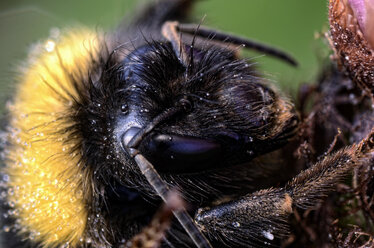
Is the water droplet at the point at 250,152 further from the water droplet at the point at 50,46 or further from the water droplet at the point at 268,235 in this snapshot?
the water droplet at the point at 50,46

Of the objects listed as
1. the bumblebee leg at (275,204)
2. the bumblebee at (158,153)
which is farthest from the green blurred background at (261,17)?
Result: the bumblebee leg at (275,204)

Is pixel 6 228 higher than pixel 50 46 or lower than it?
lower

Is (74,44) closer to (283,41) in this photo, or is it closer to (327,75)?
(327,75)

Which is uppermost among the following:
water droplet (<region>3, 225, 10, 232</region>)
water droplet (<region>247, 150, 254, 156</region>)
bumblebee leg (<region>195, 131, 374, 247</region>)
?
water droplet (<region>3, 225, 10, 232</region>)

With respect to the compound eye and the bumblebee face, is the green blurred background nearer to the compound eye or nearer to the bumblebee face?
the bumblebee face

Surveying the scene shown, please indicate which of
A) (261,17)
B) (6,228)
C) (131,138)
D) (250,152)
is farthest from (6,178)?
(261,17)

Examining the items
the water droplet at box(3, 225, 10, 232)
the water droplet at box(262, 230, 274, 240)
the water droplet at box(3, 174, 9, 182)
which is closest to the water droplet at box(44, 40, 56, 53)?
the water droplet at box(3, 174, 9, 182)

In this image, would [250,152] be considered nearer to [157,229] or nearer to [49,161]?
[157,229]
